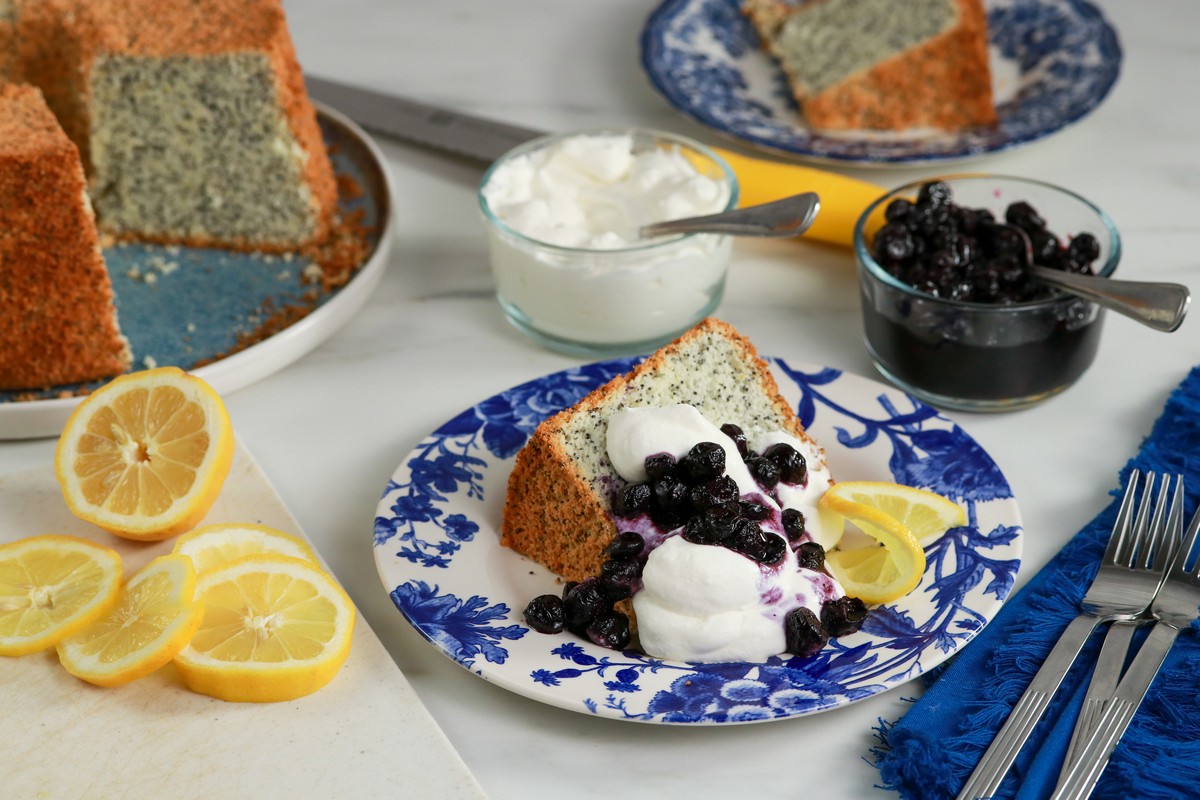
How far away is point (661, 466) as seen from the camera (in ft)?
6.11

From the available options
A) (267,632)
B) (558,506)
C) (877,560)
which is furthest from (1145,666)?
(267,632)

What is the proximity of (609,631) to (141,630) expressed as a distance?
2.11 feet

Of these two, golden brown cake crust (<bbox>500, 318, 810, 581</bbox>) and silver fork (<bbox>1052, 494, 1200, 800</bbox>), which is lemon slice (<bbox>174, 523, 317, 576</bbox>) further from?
silver fork (<bbox>1052, 494, 1200, 800</bbox>)

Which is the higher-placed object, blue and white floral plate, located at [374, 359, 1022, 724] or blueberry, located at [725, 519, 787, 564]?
blueberry, located at [725, 519, 787, 564]

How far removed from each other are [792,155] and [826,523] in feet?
4.21

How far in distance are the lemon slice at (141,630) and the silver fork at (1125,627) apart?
1.16m

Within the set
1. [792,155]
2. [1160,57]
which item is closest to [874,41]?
[792,155]

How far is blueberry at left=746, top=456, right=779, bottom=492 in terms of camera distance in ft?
6.24

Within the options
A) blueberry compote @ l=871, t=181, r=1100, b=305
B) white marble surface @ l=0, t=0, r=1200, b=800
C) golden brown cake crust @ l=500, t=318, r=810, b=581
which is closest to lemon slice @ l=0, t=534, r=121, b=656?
white marble surface @ l=0, t=0, r=1200, b=800

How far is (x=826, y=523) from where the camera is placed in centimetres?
194

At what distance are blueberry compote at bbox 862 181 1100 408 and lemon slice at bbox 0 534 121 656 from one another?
→ 1391 mm

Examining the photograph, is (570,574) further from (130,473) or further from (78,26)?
(78,26)

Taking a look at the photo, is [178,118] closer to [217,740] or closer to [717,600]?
[217,740]

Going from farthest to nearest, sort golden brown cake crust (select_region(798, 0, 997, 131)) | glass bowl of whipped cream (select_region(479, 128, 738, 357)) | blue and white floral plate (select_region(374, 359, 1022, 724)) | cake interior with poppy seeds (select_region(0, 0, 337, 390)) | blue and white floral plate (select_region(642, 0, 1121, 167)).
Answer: golden brown cake crust (select_region(798, 0, 997, 131)) < blue and white floral plate (select_region(642, 0, 1121, 167)) < cake interior with poppy seeds (select_region(0, 0, 337, 390)) < glass bowl of whipped cream (select_region(479, 128, 738, 357)) < blue and white floral plate (select_region(374, 359, 1022, 724))
